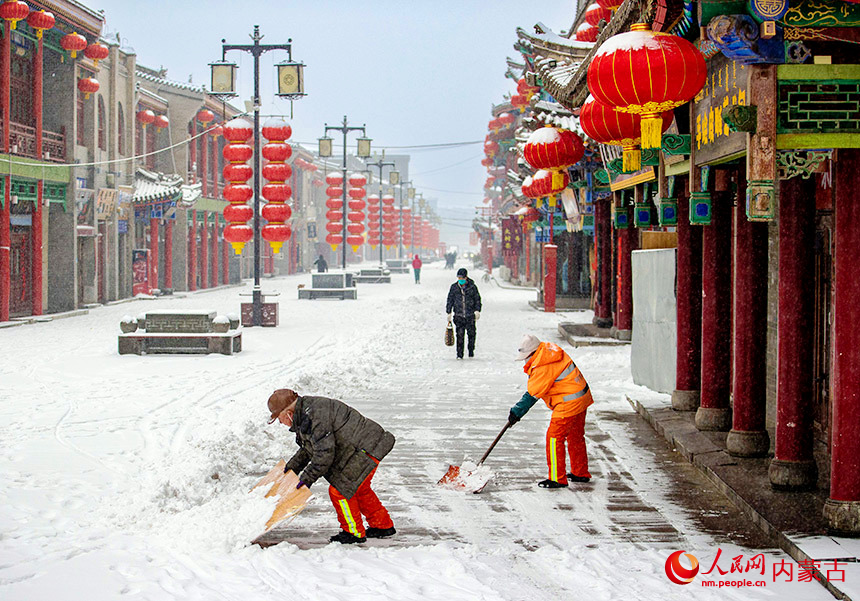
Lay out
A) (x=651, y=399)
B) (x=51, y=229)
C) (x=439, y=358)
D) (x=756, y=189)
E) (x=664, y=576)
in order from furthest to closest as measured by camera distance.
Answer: (x=51, y=229), (x=439, y=358), (x=651, y=399), (x=756, y=189), (x=664, y=576)

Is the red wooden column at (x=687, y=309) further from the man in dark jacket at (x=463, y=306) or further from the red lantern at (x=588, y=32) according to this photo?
the red lantern at (x=588, y=32)

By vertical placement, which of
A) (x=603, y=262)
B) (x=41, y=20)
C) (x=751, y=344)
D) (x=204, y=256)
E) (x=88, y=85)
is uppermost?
A: (x=41, y=20)

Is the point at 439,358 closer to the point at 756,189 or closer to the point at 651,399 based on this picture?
the point at 651,399

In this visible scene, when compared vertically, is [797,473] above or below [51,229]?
below

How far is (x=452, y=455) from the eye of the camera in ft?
30.0

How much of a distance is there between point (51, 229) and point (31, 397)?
1572 cm

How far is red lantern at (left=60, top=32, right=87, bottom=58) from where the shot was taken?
24.9 metres

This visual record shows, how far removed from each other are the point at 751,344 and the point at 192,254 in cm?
3390

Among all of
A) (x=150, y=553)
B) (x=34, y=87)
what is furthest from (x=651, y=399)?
(x=34, y=87)

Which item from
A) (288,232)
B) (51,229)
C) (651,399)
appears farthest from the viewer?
(51,229)

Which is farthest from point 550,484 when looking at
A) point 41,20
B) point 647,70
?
point 41,20

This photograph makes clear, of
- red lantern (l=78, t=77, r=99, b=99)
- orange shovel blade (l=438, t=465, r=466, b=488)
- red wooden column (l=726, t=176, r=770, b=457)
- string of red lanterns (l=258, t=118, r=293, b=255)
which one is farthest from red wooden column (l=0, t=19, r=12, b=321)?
red wooden column (l=726, t=176, r=770, b=457)

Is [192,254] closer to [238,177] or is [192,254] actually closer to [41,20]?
[41,20]

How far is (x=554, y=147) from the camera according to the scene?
596 inches
